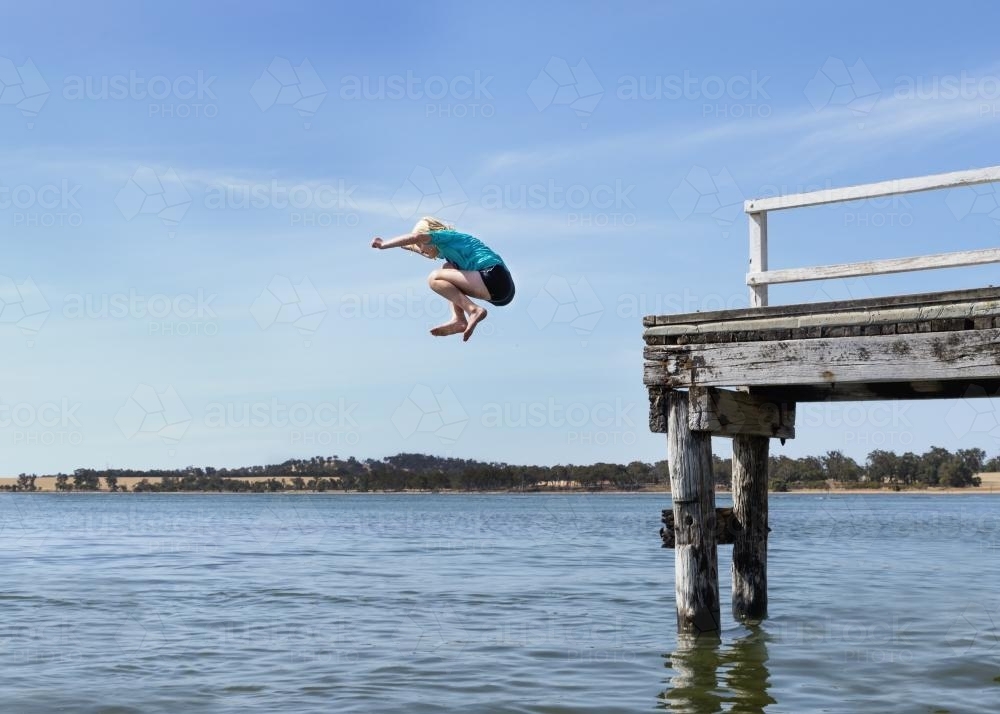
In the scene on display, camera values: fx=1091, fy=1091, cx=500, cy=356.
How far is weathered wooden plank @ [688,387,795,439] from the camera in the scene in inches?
465

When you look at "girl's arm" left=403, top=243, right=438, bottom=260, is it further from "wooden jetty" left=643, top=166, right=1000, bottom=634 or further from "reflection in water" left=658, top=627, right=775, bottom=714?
"reflection in water" left=658, top=627, right=775, bottom=714

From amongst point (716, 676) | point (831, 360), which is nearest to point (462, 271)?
point (831, 360)

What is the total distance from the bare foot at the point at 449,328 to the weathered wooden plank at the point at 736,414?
3797 mm

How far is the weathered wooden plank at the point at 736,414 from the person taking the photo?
11.8m

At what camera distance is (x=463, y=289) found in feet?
28.8

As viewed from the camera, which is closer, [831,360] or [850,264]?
[831,360]

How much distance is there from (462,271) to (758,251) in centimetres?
459

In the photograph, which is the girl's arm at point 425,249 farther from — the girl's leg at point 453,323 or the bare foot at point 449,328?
the bare foot at point 449,328

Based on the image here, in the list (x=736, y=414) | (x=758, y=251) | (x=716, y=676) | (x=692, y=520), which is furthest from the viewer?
(x=736, y=414)

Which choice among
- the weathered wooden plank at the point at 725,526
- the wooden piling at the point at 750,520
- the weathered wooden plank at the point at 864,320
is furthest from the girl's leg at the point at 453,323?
the wooden piling at the point at 750,520

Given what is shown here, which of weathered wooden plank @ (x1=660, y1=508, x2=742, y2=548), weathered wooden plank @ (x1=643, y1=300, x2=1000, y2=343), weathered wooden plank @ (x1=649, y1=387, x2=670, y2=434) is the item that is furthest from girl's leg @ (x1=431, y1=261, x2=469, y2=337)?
weathered wooden plank @ (x1=660, y1=508, x2=742, y2=548)

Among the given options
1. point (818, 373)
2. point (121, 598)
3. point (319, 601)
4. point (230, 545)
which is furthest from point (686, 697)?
point (230, 545)

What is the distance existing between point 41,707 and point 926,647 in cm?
1052

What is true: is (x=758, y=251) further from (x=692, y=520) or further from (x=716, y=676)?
(x=716, y=676)
